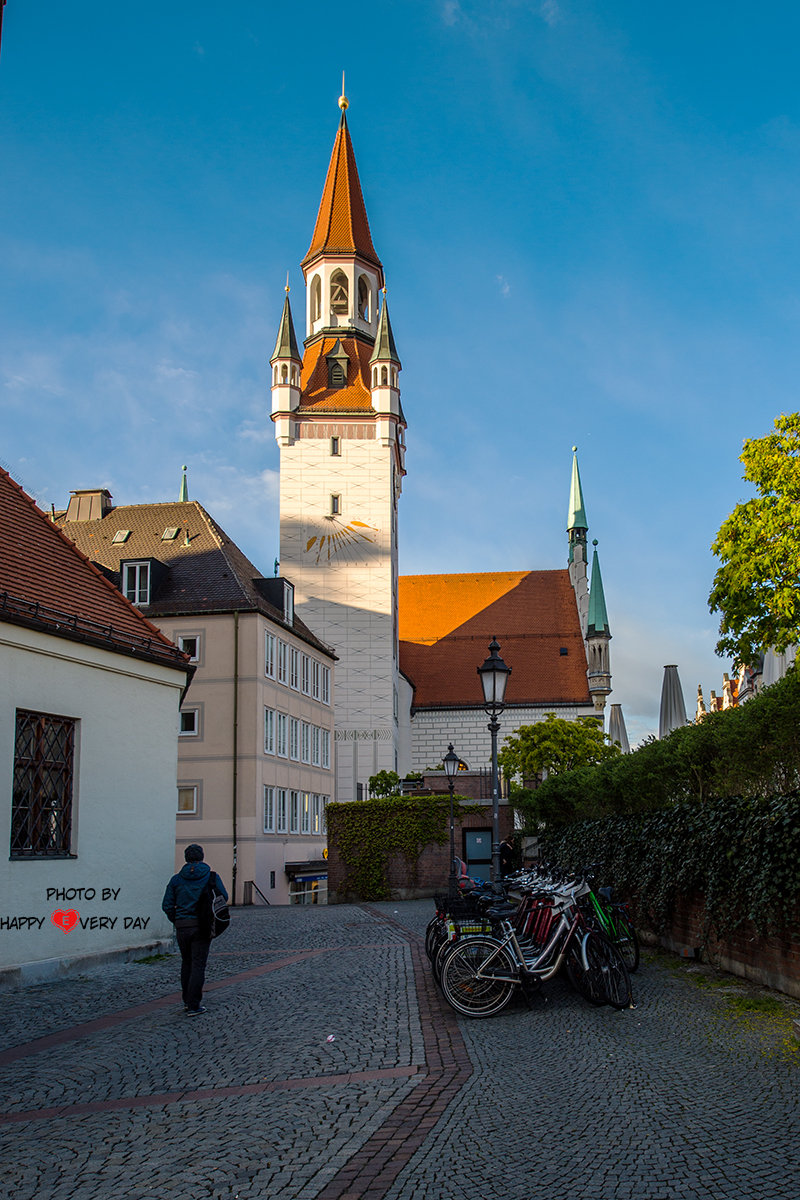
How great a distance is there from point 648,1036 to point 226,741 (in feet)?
91.1

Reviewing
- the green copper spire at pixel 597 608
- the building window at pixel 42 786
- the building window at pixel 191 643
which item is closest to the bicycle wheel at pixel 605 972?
the building window at pixel 42 786

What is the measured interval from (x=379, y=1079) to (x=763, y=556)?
62.1 feet

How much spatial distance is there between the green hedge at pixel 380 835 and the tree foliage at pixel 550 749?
10.4 metres

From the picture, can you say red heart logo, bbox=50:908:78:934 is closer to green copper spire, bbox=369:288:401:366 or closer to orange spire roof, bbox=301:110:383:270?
green copper spire, bbox=369:288:401:366

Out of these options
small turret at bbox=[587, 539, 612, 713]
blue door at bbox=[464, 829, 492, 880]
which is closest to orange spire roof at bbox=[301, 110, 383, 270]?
small turret at bbox=[587, 539, 612, 713]

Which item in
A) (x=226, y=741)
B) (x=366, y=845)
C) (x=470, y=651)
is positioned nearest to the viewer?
(x=366, y=845)

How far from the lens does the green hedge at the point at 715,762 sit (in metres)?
9.48

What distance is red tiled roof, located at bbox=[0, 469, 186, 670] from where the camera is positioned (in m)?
13.9

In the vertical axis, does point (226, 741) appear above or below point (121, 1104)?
above

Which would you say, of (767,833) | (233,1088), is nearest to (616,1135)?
(233,1088)

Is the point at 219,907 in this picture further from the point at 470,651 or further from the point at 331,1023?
the point at 470,651

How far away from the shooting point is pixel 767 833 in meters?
8.85

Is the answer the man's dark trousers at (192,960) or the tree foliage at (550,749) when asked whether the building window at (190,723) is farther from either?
the man's dark trousers at (192,960)

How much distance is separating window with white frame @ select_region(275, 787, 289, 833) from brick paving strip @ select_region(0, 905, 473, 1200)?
1036 inches
